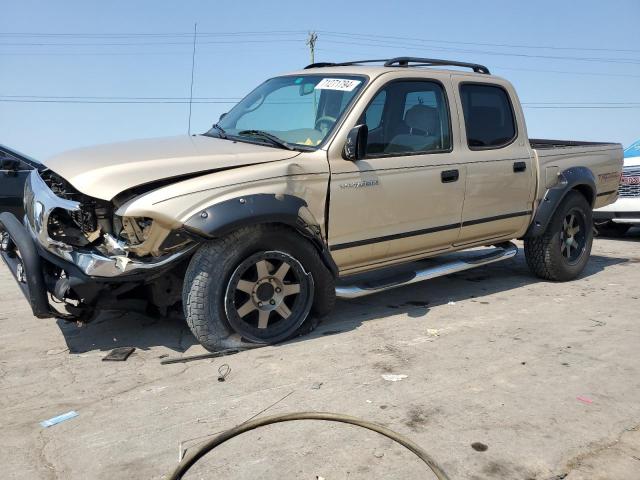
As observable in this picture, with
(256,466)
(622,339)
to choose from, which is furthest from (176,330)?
(622,339)

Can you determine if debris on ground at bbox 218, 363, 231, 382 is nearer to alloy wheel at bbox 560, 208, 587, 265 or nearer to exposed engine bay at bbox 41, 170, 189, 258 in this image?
exposed engine bay at bbox 41, 170, 189, 258

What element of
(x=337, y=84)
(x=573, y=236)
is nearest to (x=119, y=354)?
(x=337, y=84)

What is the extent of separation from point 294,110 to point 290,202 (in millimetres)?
1040

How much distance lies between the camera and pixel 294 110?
467 cm

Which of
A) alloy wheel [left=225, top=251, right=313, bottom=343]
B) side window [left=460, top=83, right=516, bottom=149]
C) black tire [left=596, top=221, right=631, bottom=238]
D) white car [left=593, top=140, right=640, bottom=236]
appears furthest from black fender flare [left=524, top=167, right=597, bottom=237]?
black tire [left=596, top=221, right=631, bottom=238]

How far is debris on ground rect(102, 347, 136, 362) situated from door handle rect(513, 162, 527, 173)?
3.53 meters

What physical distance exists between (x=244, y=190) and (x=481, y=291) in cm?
286

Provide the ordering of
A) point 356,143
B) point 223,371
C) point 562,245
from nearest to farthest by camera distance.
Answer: point 223,371
point 356,143
point 562,245

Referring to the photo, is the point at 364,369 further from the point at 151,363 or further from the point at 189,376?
the point at 151,363

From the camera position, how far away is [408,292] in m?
5.62

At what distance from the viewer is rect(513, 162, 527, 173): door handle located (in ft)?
17.7

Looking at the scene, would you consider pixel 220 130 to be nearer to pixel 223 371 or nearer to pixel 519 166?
pixel 223 371

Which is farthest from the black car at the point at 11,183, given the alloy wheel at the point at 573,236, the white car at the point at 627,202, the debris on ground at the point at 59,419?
the white car at the point at 627,202

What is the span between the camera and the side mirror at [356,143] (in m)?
4.20
